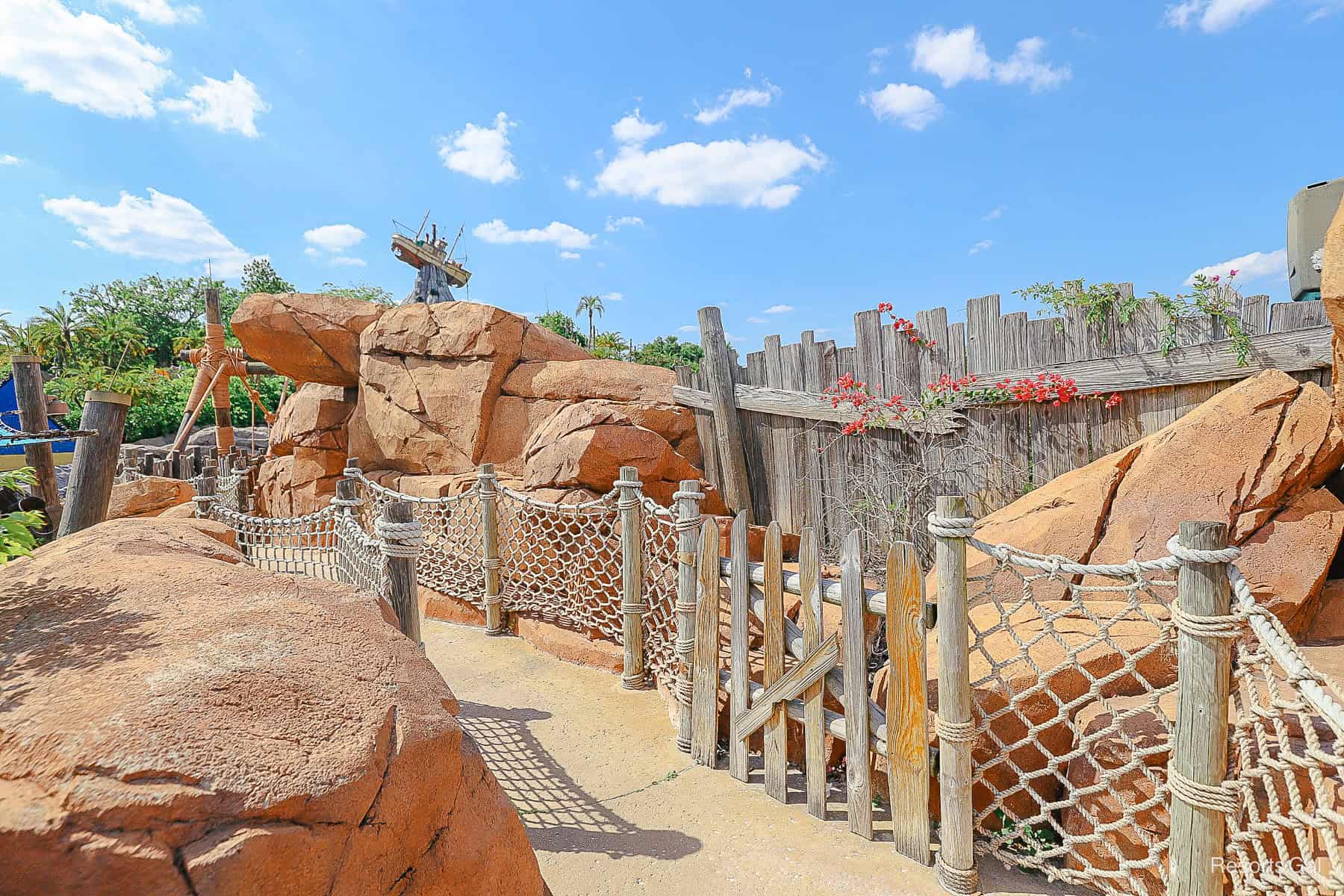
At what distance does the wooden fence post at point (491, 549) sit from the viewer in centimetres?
557

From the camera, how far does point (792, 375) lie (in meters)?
5.72

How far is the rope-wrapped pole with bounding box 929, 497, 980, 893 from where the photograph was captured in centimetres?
250

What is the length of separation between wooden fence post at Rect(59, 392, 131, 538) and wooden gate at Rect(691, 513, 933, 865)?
11.0 ft

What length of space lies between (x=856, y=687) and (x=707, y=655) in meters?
0.96

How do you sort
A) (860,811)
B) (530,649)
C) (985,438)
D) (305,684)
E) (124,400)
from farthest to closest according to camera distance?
(530,649)
(985,438)
(124,400)
(860,811)
(305,684)

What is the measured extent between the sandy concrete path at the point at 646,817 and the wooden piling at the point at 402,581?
1.05m

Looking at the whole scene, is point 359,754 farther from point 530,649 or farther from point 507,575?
point 507,575

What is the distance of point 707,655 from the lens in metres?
3.51

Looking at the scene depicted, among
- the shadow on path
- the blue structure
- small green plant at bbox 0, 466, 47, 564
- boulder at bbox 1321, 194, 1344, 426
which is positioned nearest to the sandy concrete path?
the shadow on path

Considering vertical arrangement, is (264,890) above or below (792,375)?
below

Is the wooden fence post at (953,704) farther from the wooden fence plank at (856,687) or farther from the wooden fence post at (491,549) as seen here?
the wooden fence post at (491,549)

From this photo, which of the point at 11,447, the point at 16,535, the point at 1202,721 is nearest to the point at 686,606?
the point at 1202,721

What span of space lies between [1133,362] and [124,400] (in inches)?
242

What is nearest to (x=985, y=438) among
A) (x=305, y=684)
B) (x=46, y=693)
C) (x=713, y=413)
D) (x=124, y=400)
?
(x=713, y=413)
